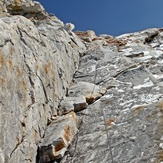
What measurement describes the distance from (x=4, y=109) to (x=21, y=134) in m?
1.39

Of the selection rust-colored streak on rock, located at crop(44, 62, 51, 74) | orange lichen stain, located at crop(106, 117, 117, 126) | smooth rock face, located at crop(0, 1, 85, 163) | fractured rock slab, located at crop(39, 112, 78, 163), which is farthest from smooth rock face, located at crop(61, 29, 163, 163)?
rust-colored streak on rock, located at crop(44, 62, 51, 74)

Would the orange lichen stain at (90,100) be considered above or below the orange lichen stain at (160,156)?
above

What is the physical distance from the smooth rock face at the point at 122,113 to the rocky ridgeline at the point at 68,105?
35 mm

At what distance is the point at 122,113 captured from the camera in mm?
13477

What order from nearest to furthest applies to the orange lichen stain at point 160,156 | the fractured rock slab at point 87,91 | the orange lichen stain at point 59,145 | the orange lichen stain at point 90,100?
the orange lichen stain at point 160,156
the orange lichen stain at point 59,145
the orange lichen stain at point 90,100
the fractured rock slab at point 87,91

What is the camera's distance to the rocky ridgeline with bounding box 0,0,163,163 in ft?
35.4

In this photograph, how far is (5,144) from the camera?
1013cm

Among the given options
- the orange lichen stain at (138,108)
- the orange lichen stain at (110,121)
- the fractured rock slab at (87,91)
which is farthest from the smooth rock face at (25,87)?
the orange lichen stain at (138,108)

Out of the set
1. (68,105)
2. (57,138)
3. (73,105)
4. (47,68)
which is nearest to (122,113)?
(73,105)

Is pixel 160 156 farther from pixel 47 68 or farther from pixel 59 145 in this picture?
pixel 47 68

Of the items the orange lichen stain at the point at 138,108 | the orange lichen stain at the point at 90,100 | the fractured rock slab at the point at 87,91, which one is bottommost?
the orange lichen stain at the point at 138,108

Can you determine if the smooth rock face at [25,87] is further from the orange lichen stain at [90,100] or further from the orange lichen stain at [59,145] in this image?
the orange lichen stain at [90,100]

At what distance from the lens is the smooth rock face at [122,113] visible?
10.7 metres

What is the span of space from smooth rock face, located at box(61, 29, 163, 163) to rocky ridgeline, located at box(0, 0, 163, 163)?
0.04 m
